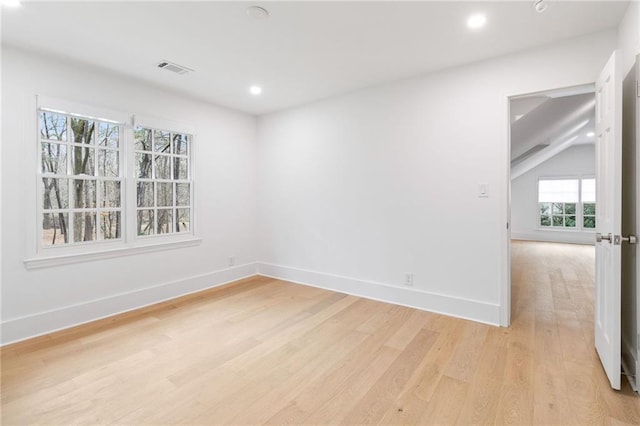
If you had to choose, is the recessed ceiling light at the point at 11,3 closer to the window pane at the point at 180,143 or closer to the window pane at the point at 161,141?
the window pane at the point at 161,141

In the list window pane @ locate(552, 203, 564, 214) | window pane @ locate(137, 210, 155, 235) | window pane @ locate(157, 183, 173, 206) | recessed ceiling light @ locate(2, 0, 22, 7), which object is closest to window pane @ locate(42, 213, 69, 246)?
window pane @ locate(137, 210, 155, 235)

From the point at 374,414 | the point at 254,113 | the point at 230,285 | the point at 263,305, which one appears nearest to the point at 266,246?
the point at 230,285

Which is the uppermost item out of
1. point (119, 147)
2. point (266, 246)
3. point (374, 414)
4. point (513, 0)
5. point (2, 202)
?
point (513, 0)

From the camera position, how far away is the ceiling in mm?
2137

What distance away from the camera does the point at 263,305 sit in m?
3.47

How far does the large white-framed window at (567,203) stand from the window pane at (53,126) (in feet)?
36.3

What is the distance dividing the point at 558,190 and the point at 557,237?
1388 mm

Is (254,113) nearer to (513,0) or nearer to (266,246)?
(266,246)

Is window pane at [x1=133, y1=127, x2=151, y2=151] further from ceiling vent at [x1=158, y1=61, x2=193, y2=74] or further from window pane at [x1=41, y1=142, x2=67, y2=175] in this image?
ceiling vent at [x1=158, y1=61, x2=193, y2=74]

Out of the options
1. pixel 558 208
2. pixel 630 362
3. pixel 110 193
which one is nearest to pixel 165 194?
pixel 110 193

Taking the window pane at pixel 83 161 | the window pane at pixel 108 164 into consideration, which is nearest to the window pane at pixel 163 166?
the window pane at pixel 108 164

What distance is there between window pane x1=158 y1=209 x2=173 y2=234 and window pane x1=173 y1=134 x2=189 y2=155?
0.78m

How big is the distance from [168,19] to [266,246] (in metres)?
3.23

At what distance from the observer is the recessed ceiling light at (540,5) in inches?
80.6
